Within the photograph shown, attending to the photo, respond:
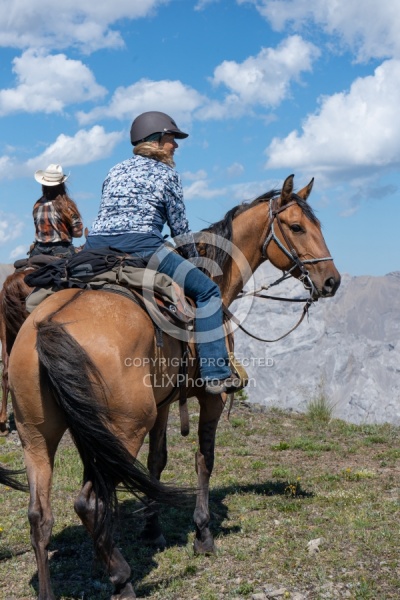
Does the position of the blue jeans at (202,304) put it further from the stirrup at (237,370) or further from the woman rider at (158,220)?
the stirrup at (237,370)

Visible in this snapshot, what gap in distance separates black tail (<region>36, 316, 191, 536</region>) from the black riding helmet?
2.21 m

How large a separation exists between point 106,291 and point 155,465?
2613 mm

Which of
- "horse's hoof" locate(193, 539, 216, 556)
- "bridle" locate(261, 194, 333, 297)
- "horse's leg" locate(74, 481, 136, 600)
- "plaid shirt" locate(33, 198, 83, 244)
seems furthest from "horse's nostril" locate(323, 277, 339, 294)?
"plaid shirt" locate(33, 198, 83, 244)

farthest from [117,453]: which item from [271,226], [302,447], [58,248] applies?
[302,447]

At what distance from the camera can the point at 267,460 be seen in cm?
1027

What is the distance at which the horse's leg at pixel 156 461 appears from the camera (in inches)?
276

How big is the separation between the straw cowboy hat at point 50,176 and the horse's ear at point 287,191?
3.55 m

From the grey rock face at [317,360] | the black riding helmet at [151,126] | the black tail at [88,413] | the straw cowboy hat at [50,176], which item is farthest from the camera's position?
the grey rock face at [317,360]

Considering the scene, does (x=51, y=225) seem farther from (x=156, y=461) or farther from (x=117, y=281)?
(x=117, y=281)

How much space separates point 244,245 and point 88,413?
314 centimetres

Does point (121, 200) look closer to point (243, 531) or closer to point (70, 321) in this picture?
point (70, 321)

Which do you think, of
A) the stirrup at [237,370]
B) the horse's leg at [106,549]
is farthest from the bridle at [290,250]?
the horse's leg at [106,549]

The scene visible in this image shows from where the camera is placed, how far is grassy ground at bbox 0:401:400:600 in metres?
5.80

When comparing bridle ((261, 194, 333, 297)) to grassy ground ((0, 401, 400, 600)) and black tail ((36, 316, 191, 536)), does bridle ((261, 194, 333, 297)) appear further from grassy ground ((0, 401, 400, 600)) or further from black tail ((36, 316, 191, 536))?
black tail ((36, 316, 191, 536))
